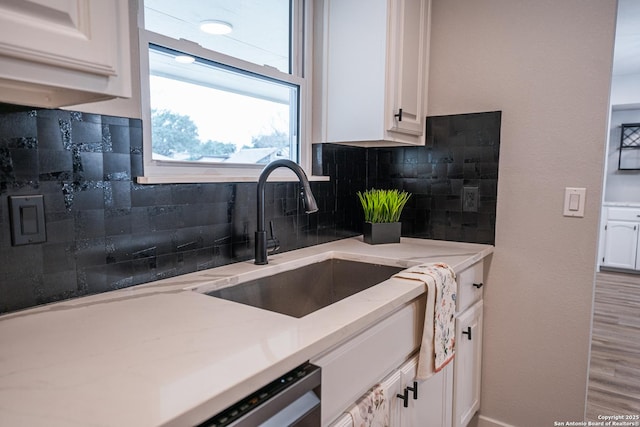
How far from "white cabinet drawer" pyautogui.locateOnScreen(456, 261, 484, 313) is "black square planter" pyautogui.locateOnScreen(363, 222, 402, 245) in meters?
0.38

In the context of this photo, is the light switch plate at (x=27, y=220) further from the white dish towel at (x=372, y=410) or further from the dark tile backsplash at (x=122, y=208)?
the white dish towel at (x=372, y=410)

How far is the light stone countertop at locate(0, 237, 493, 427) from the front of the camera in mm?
528

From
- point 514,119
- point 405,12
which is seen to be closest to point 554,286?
point 514,119

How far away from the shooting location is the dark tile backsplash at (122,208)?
0.90 metres

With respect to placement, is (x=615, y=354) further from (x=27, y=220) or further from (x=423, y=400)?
(x=27, y=220)

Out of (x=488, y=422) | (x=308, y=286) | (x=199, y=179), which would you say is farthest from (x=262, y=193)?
(x=488, y=422)

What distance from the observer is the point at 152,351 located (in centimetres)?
70

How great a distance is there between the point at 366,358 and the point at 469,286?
905 mm

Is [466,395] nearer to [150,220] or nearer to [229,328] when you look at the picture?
[229,328]

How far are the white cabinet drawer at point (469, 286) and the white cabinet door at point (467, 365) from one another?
0.12 feet

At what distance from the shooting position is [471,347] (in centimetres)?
179

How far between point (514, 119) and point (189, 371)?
1759mm

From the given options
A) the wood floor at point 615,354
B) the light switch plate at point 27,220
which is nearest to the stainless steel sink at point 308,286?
the light switch plate at point 27,220

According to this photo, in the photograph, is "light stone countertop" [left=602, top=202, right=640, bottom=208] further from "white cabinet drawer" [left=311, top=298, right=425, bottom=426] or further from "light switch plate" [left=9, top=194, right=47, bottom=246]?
"light switch plate" [left=9, top=194, right=47, bottom=246]
